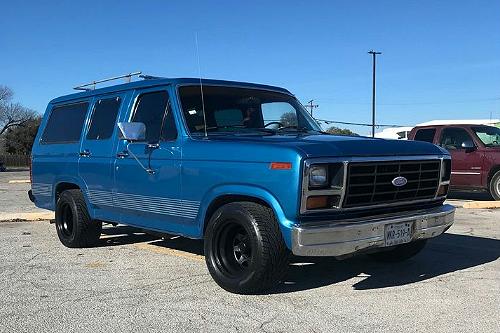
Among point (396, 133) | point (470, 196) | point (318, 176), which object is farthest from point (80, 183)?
point (396, 133)

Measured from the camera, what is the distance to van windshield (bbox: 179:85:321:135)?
6031 mm

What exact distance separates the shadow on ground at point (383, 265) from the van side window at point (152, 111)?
6.13ft

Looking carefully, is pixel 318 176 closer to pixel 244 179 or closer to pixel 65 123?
pixel 244 179

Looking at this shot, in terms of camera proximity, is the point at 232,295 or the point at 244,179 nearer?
the point at 244,179

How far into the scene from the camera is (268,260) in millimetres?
4906

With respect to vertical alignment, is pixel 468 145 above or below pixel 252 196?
below

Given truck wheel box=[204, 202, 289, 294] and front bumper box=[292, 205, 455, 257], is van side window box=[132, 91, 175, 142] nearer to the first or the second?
truck wheel box=[204, 202, 289, 294]

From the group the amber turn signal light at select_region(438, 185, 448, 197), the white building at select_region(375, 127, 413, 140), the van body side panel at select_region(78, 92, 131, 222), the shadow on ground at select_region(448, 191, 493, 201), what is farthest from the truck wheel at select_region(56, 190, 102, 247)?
the white building at select_region(375, 127, 413, 140)

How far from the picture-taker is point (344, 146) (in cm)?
497

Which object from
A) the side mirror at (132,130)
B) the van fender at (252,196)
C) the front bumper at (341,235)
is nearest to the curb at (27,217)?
the side mirror at (132,130)

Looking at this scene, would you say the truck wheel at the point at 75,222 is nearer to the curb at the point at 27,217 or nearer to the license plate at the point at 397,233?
the curb at the point at 27,217

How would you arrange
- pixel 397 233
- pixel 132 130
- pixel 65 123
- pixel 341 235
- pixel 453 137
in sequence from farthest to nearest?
pixel 453 137 → pixel 65 123 → pixel 132 130 → pixel 397 233 → pixel 341 235

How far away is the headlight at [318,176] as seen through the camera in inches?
186

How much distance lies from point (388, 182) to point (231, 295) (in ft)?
5.81
